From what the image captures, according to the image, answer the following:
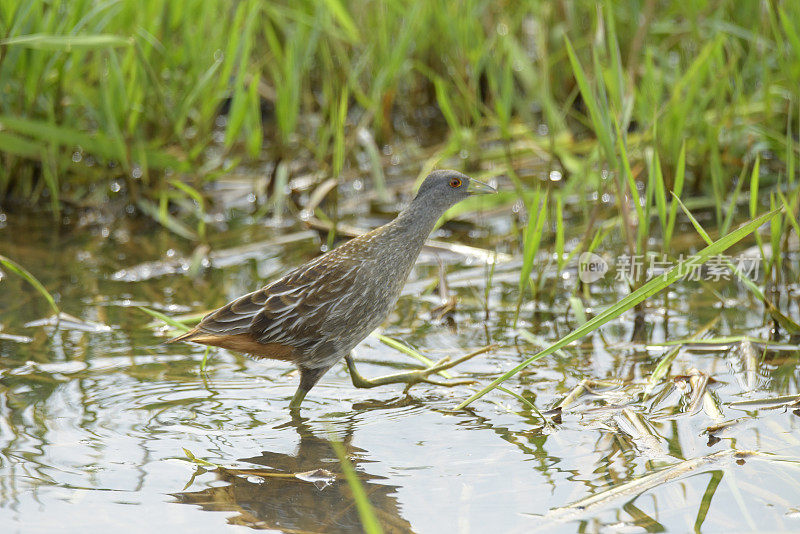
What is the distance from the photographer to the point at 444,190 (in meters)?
3.91

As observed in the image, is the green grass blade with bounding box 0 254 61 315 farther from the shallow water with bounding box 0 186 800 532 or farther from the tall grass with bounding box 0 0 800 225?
the tall grass with bounding box 0 0 800 225

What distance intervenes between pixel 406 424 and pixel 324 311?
0.52m

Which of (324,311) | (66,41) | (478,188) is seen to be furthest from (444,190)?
(66,41)

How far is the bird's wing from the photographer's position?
364 cm

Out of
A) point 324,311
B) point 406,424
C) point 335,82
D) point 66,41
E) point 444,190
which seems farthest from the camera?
point 335,82

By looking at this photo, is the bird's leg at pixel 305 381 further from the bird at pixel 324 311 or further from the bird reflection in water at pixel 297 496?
the bird reflection in water at pixel 297 496

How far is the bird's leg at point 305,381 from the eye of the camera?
12.0 ft

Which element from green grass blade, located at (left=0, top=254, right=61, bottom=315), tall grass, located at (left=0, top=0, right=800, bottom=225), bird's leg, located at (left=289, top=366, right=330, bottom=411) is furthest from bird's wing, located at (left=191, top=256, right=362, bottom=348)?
tall grass, located at (left=0, top=0, right=800, bottom=225)

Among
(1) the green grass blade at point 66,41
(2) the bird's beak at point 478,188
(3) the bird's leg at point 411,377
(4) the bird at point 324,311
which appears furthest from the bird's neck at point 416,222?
(1) the green grass blade at point 66,41

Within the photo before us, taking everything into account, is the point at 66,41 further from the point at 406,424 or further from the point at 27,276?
the point at 406,424

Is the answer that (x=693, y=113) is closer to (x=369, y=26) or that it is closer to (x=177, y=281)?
(x=369, y=26)

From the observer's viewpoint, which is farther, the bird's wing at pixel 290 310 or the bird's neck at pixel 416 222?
the bird's neck at pixel 416 222

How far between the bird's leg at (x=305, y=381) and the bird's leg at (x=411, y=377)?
13cm

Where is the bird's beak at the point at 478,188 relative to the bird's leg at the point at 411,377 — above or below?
above
